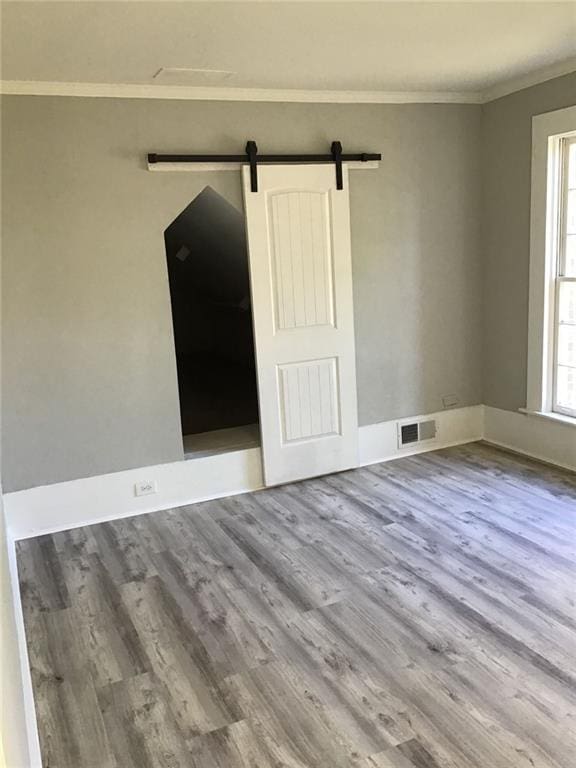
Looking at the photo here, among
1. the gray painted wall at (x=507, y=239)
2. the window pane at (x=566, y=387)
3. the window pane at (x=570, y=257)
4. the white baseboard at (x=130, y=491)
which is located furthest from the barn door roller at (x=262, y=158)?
the window pane at (x=566, y=387)

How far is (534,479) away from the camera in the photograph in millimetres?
4203

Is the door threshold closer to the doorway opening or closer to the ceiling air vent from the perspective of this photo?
the doorway opening

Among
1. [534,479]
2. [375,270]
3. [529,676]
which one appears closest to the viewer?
[529,676]

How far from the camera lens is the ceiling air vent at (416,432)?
482 centimetres

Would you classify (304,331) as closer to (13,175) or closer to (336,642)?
(13,175)

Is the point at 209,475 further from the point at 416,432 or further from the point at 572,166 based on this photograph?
the point at 572,166

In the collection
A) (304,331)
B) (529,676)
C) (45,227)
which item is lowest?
(529,676)

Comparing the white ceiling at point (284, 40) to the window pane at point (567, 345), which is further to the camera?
the window pane at point (567, 345)

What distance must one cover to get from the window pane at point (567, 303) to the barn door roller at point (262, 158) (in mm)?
1484

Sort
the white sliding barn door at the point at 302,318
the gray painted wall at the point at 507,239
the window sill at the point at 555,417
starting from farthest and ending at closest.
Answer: the gray painted wall at the point at 507,239 → the window sill at the point at 555,417 → the white sliding barn door at the point at 302,318

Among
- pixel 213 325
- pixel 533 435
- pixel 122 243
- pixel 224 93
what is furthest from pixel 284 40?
pixel 213 325

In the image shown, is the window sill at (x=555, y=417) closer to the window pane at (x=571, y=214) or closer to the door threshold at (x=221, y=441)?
the window pane at (x=571, y=214)

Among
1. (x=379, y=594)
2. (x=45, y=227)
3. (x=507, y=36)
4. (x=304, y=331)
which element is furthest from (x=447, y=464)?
(x=45, y=227)

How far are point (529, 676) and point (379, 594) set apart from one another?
75 cm
